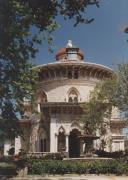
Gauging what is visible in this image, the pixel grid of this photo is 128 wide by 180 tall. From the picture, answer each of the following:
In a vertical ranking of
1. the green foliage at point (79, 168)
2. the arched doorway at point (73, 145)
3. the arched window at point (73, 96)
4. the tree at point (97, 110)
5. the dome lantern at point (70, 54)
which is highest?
the dome lantern at point (70, 54)

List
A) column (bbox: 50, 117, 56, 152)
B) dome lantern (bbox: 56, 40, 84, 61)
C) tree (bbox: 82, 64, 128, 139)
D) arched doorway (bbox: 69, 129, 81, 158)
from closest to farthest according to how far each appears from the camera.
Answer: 1. tree (bbox: 82, 64, 128, 139)
2. column (bbox: 50, 117, 56, 152)
3. arched doorway (bbox: 69, 129, 81, 158)
4. dome lantern (bbox: 56, 40, 84, 61)

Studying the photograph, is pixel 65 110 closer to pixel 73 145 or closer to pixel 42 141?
pixel 42 141

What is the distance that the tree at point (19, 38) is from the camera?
17.7 metres

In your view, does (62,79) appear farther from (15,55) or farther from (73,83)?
(15,55)

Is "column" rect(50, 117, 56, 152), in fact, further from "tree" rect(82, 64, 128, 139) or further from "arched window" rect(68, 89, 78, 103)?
"arched window" rect(68, 89, 78, 103)

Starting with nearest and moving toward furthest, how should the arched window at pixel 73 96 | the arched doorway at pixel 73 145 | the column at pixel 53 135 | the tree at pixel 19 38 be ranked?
1. the tree at pixel 19 38
2. the column at pixel 53 135
3. the arched doorway at pixel 73 145
4. the arched window at pixel 73 96

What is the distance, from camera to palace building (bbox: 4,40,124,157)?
48094 millimetres

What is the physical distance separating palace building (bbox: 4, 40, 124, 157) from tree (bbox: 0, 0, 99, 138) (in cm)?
2235

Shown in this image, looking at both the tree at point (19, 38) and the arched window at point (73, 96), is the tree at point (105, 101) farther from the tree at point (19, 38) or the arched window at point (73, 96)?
the tree at point (19, 38)

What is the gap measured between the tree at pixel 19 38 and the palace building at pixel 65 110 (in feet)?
73.3

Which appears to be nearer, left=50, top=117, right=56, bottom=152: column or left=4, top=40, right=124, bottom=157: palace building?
left=50, top=117, right=56, bottom=152: column

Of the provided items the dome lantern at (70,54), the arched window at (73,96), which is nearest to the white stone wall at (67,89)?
the arched window at (73,96)

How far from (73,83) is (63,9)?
3309cm

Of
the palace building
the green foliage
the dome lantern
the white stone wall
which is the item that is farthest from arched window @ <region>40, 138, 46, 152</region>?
the green foliage
